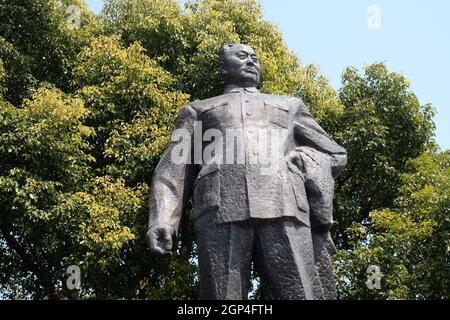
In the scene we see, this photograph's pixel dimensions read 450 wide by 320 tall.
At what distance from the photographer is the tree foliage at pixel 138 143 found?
461 inches

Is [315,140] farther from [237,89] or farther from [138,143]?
[138,143]

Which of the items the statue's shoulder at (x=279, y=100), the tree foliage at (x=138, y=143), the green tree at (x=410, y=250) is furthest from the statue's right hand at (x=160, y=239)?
the green tree at (x=410, y=250)

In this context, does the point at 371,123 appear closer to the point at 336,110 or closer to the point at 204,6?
the point at 336,110

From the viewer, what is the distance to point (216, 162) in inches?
276

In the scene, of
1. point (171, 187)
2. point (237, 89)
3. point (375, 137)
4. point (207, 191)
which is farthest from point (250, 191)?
point (375, 137)

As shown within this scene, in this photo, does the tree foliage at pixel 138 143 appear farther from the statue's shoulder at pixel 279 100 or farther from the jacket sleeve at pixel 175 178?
the statue's shoulder at pixel 279 100

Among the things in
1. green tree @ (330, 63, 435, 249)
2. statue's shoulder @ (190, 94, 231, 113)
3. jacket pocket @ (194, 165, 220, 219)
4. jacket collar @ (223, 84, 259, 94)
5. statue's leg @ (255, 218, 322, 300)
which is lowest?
statue's leg @ (255, 218, 322, 300)

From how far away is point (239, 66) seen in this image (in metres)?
7.77

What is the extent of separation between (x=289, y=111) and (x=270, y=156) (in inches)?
27.6

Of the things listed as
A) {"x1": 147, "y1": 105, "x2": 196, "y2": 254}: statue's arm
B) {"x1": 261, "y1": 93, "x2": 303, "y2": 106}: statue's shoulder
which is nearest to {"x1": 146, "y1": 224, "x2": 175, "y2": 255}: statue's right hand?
{"x1": 147, "y1": 105, "x2": 196, "y2": 254}: statue's arm

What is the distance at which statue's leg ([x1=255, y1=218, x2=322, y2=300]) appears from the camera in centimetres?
657

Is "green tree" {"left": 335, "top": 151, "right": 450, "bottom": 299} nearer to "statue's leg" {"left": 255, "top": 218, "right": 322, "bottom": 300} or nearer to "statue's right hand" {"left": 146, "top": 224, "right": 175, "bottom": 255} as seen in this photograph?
"statue's leg" {"left": 255, "top": 218, "right": 322, "bottom": 300}
